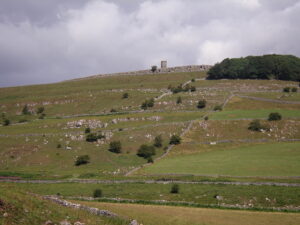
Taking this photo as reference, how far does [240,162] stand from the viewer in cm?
7050

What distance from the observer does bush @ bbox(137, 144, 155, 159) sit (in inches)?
3198

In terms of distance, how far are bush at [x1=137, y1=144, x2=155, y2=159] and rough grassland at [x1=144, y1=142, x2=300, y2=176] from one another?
3.50 metres

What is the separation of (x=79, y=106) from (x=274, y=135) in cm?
7115

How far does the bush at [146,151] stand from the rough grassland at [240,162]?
138 inches

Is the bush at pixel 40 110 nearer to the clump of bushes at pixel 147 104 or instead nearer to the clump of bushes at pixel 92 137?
the clump of bushes at pixel 147 104

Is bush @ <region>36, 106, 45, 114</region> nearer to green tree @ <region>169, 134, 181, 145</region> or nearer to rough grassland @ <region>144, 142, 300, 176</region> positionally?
green tree @ <region>169, 134, 181, 145</region>

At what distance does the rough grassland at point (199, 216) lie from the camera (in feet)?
124

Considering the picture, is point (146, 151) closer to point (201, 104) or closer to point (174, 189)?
point (174, 189)

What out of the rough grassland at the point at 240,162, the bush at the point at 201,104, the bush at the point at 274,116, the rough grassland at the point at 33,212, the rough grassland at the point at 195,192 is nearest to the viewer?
the rough grassland at the point at 33,212

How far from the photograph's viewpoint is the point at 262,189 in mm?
52719

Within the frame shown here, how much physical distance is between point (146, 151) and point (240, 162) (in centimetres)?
2036

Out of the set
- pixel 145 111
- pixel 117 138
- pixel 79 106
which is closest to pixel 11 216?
pixel 117 138

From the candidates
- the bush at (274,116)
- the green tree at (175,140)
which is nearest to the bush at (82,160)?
the green tree at (175,140)

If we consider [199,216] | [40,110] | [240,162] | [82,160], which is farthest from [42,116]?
[199,216]
